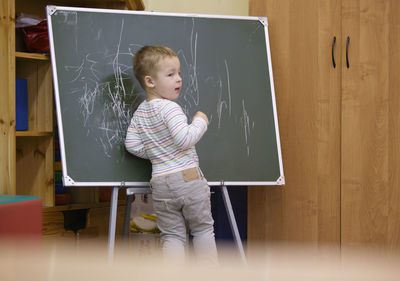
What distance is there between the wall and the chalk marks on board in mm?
655

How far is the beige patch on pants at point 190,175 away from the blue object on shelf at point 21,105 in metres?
0.87

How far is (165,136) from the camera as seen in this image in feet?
6.91

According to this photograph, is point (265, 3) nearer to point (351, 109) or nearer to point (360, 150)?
point (351, 109)

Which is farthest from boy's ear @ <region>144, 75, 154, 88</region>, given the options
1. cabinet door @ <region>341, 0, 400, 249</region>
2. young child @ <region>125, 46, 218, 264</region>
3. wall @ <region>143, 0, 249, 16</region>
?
wall @ <region>143, 0, 249, 16</region>

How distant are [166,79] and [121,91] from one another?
0.28 metres

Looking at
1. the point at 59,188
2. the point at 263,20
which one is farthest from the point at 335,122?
the point at 59,188

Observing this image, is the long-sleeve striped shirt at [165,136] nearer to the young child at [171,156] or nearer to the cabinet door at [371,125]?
the young child at [171,156]

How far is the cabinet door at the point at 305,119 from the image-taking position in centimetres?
262

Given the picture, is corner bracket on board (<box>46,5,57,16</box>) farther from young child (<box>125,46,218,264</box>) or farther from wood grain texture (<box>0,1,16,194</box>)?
young child (<box>125,46,218,264</box>)

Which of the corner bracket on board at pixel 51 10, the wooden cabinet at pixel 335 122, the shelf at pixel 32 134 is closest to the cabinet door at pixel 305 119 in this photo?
the wooden cabinet at pixel 335 122

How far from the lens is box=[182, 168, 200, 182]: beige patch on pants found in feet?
6.86

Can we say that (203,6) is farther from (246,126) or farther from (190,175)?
(190,175)

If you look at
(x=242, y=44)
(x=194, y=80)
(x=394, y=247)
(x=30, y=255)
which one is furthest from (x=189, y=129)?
(x=30, y=255)

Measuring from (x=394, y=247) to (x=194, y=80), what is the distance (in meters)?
1.23
